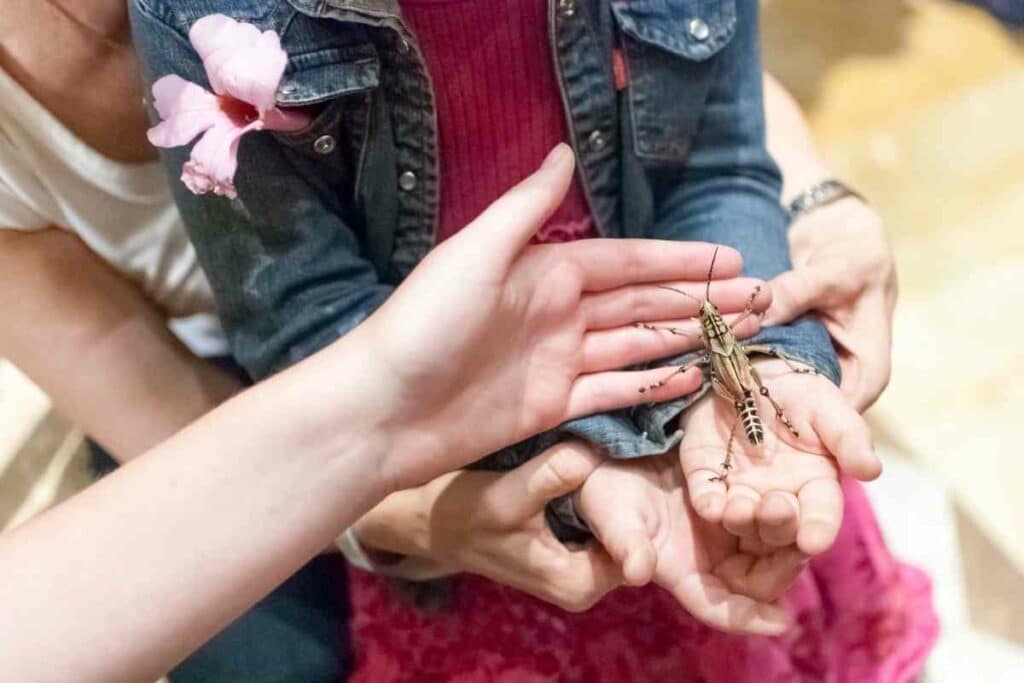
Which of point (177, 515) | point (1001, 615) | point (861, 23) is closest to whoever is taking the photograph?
point (177, 515)

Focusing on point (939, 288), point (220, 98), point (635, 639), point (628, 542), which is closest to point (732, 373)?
point (628, 542)

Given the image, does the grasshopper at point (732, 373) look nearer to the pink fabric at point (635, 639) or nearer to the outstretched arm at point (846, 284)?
the outstretched arm at point (846, 284)

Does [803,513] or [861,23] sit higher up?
[803,513]

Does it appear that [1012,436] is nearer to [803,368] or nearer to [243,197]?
[803,368]

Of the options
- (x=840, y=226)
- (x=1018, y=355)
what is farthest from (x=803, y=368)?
(x=1018, y=355)

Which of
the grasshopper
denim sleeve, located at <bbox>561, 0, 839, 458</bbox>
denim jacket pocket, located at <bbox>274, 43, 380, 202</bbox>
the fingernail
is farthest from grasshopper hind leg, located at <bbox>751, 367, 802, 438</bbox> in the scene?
denim jacket pocket, located at <bbox>274, 43, 380, 202</bbox>

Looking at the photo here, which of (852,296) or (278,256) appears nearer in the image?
(278,256)

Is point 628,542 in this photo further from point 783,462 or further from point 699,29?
point 699,29
